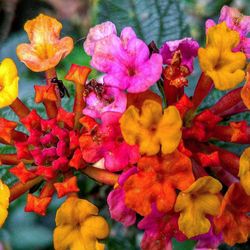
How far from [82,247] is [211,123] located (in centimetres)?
28

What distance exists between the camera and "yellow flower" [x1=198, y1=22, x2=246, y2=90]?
0.89 m

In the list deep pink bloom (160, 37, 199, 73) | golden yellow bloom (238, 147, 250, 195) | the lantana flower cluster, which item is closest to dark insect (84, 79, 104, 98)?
the lantana flower cluster

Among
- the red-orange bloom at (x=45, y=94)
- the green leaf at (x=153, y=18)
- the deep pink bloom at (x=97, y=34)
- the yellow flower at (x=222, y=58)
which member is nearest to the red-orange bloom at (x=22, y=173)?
the red-orange bloom at (x=45, y=94)

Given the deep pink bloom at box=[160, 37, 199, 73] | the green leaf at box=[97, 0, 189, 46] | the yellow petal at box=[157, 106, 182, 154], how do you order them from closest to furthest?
the yellow petal at box=[157, 106, 182, 154]
the deep pink bloom at box=[160, 37, 199, 73]
the green leaf at box=[97, 0, 189, 46]

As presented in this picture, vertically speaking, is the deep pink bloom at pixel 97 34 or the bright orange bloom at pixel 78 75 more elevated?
the deep pink bloom at pixel 97 34

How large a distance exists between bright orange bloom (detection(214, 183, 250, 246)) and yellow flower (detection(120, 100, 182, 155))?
0.13 m

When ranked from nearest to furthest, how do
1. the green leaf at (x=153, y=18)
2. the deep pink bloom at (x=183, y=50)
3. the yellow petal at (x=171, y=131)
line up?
the yellow petal at (x=171, y=131) → the deep pink bloom at (x=183, y=50) → the green leaf at (x=153, y=18)

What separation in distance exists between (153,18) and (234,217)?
52 cm

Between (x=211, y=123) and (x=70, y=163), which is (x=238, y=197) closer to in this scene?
(x=211, y=123)

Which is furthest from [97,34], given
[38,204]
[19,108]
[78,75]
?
[38,204]

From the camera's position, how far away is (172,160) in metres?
0.86

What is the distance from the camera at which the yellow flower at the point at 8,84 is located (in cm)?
93

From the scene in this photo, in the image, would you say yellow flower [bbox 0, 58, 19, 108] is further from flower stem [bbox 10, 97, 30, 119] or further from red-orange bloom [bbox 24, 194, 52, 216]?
red-orange bloom [bbox 24, 194, 52, 216]

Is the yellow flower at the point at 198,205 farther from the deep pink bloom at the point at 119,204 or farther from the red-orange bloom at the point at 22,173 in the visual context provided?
the red-orange bloom at the point at 22,173
